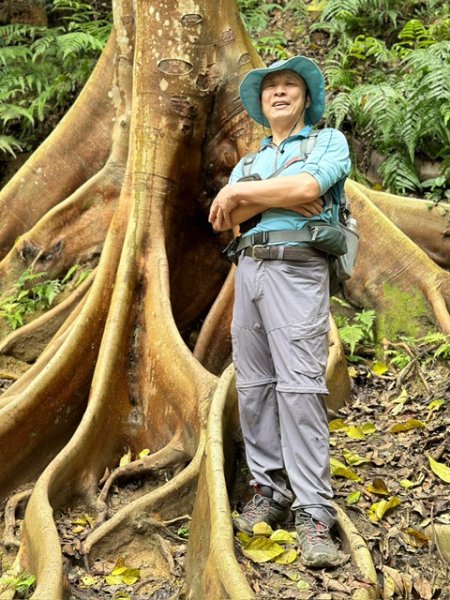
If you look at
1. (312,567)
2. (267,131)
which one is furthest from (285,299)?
(267,131)

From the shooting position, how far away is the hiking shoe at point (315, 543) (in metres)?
3.71

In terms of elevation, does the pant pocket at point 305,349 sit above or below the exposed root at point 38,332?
above

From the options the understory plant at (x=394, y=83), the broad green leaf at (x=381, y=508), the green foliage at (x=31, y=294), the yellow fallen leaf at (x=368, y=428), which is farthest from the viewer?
the understory plant at (x=394, y=83)

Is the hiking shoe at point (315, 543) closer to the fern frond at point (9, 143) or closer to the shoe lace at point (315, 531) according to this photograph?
the shoe lace at point (315, 531)

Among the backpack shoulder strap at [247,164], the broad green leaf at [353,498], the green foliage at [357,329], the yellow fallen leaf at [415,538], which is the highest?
the backpack shoulder strap at [247,164]

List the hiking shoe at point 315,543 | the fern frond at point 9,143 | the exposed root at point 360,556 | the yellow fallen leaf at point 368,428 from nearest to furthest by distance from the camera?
1. the exposed root at point 360,556
2. the hiking shoe at point 315,543
3. the yellow fallen leaf at point 368,428
4. the fern frond at point 9,143

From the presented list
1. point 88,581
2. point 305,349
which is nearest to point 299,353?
point 305,349

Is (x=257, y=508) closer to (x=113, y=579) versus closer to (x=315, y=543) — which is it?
(x=315, y=543)

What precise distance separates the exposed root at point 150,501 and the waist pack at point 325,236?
54.4 inches

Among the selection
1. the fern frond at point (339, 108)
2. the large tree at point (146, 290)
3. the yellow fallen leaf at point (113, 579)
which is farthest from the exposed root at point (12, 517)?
the fern frond at point (339, 108)

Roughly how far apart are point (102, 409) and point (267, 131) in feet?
8.95

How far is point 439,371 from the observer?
590 centimetres

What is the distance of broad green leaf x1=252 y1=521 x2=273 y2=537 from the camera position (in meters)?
3.98

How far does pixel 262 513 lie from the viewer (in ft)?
13.3
